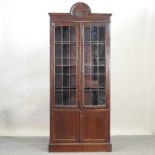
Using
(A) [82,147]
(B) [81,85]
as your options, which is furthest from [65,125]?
(B) [81,85]

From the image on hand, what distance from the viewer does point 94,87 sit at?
5254 millimetres

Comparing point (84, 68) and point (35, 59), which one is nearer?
point (84, 68)

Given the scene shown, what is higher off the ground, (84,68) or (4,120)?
(84,68)

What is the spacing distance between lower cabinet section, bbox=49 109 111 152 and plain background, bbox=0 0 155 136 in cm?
105

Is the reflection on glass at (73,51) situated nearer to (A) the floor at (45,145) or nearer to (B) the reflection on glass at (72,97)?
(B) the reflection on glass at (72,97)

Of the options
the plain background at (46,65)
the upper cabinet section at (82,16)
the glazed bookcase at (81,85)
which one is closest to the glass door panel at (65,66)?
the glazed bookcase at (81,85)

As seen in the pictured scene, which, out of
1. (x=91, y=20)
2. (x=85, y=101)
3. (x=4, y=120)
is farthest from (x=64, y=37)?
(x=4, y=120)

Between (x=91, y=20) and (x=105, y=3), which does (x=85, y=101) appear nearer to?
(x=91, y=20)

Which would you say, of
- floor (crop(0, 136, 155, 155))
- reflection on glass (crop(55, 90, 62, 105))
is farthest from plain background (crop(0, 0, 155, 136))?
reflection on glass (crop(55, 90, 62, 105))

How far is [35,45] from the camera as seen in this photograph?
20.2 ft

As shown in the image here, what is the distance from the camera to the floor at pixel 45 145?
509 cm

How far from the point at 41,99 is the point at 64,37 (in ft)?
4.95

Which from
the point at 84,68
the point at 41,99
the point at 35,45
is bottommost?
the point at 41,99

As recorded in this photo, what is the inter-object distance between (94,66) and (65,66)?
0.44 metres
